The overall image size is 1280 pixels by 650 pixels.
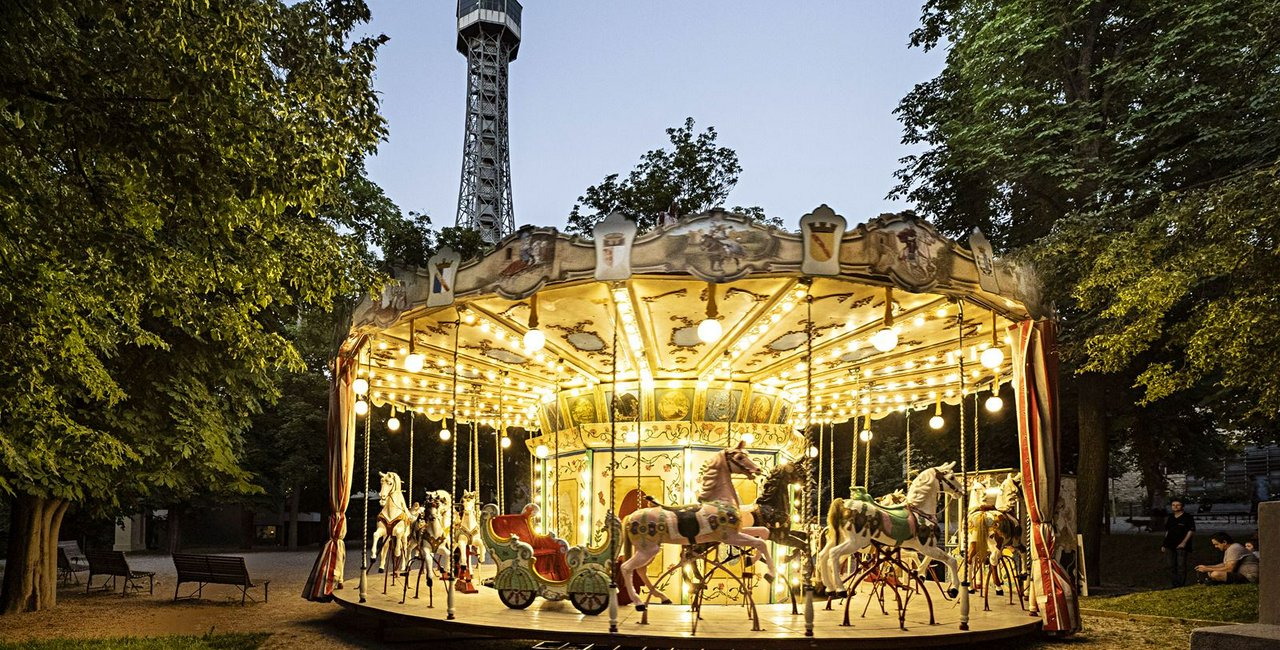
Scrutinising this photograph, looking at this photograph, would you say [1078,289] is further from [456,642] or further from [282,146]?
[282,146]

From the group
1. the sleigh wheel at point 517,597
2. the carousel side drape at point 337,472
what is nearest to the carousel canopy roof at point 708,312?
the carousel side drape at point 337,472

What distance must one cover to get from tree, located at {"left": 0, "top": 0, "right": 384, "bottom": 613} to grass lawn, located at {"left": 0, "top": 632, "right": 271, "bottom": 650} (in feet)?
6.97

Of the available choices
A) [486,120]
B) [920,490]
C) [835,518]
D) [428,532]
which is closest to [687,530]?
[835,518]

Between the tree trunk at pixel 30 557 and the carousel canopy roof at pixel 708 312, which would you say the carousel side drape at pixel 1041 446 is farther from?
the tree trunk at pixel 30 557

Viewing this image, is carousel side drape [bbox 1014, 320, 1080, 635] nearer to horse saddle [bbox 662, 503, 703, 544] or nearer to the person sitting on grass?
horse saddle [bbox 662, 503, 703, 544]

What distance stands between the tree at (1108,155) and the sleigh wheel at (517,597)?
907 cm

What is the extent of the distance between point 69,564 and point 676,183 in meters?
19.3

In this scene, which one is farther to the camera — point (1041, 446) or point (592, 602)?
point (1041, 446)

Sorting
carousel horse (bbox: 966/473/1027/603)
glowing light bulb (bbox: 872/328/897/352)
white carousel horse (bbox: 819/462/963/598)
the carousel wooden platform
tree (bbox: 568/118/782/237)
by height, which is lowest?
the carousel wooden platform

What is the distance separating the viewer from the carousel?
9055 millimetres

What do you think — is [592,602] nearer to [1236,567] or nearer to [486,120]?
[1236,567]

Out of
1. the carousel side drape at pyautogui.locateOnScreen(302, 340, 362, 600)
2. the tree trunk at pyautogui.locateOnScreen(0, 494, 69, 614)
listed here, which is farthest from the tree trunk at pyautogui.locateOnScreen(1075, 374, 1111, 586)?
the tree trunk at pyautogui.locateOnScreen(0, 494, 69, 614)

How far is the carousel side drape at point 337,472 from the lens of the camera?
12805 millimetres

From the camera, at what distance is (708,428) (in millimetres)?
13492
